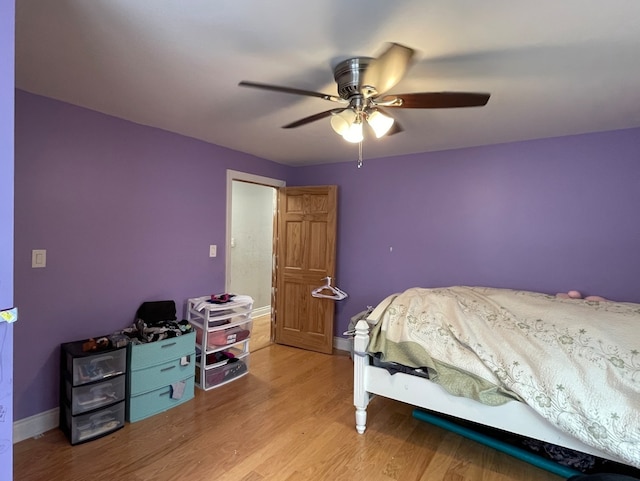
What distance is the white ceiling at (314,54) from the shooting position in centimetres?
133

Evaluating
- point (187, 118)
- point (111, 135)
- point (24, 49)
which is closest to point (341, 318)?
point (187, 118)

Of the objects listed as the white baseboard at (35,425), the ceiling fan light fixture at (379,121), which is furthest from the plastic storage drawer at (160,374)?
the ceiling fan light fixture at (379,121)

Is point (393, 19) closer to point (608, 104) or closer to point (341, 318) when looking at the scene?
point (608, 104)

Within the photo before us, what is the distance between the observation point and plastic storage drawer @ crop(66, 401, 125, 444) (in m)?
2.16

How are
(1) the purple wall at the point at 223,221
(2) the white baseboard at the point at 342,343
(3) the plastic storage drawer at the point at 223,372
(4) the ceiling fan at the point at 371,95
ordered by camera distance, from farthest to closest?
1. (2) the white baseboard at the point at 342,343
2. (3) the plastic storage drawer at the point at 223,372
3. (1) the purple wall at the point at 223,221
4. (4) the ceiling fan at the point at 371,95

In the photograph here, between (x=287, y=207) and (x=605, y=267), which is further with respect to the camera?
(x=287, y=207)

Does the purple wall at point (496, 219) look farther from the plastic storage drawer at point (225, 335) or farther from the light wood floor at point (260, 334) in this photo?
the plastic storage drawer at point (225, 335)

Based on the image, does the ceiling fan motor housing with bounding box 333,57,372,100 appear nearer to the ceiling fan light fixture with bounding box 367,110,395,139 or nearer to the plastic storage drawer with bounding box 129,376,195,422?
the ceiling fan light fixture with bounding box 367,110,395,139

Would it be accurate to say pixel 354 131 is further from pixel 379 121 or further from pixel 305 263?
pixel 305 263

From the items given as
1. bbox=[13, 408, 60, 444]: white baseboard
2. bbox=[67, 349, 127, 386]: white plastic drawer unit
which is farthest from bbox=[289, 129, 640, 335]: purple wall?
bbox=[13, 408, 60, 444]: white baseboard

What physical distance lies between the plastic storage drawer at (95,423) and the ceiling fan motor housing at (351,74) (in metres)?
2.64

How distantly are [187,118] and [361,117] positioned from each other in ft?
5.16

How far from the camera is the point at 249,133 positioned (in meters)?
3.00

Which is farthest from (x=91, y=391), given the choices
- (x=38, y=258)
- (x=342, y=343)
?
(x=342, y=343)
